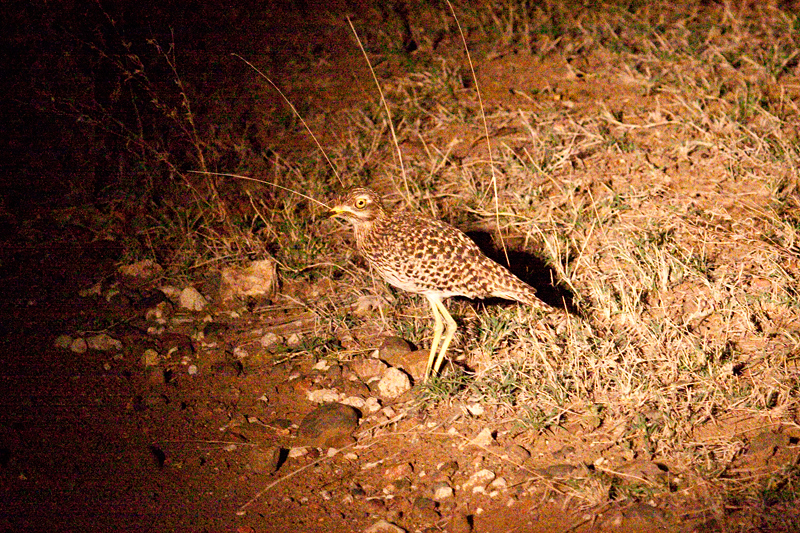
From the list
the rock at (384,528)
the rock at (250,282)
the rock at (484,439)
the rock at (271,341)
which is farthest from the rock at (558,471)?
the rock at (250,282)

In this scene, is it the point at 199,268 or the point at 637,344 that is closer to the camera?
the point at 637,344

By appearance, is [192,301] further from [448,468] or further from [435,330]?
[448,468]

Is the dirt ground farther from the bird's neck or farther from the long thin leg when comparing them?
the bird's neck

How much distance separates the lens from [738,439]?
340 centimetres

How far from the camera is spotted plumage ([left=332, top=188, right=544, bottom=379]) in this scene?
3967 millimetres

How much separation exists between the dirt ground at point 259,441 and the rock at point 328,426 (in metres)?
0.01

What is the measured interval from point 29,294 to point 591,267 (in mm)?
3425

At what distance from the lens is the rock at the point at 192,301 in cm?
489

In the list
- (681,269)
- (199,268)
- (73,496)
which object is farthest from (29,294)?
(681,269)

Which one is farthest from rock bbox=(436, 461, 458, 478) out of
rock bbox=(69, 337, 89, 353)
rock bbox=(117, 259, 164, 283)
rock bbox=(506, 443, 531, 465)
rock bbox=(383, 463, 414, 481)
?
rock bbox=(117, 259, 164, 283)

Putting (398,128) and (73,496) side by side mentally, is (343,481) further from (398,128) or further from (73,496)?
(398,128)

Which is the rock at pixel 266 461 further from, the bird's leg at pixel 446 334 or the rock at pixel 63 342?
the rock at pixel 63 342

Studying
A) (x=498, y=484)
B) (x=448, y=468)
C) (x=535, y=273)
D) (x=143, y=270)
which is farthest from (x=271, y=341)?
(x=498, y=484)

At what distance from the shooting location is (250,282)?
4938 millimetres
